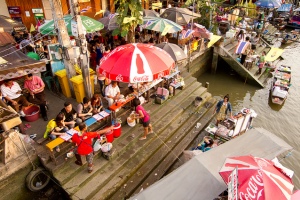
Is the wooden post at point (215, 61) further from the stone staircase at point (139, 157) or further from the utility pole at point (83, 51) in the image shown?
the utility pole at point (83, 51)

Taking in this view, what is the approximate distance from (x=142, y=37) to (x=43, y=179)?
35.7 ft

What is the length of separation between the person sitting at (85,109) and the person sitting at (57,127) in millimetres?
602

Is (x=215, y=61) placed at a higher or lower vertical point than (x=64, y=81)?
lower

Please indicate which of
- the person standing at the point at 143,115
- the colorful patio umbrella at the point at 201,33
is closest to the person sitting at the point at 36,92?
the person standing at the point at 143,115

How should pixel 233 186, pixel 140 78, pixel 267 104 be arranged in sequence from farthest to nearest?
pixel 267 104
pixel 140 78
pixel 233 186

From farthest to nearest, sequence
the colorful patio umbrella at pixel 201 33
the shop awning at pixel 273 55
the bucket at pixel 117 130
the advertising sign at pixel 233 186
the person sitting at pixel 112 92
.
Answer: the colorful patio umbrella at pixel 201 33 < the shop awning at pixel 273 55 < the person sitting at pixel 112 92 < the bucket at pixel 117 130 < the advertising sign at pixel 233 186

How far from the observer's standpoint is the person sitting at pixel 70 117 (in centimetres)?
652

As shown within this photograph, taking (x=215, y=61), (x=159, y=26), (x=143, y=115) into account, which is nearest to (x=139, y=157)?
(x=143, y=115)

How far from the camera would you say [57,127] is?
20.6ft

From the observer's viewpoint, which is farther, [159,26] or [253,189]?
[159,26]

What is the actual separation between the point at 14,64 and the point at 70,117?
2.19 metres

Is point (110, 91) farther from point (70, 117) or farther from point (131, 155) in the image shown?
point (131, 155)

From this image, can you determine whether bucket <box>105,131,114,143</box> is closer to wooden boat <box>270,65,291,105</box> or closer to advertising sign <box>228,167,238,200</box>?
advertising sign <box>228,167,238,200</box>

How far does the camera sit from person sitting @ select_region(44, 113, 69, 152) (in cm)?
622
